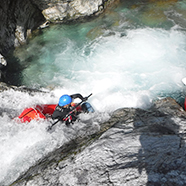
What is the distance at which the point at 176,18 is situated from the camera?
11.0m

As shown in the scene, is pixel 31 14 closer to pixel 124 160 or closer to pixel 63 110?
pixel 63 110

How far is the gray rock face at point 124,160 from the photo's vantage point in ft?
8.98

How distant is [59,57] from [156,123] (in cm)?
728

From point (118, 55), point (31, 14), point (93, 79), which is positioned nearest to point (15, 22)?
point (31, 14)

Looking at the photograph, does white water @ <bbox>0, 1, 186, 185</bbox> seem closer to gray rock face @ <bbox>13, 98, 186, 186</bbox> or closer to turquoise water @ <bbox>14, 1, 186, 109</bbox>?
turquoise water @ <bbox>14, 1, 186, 109</bbox>

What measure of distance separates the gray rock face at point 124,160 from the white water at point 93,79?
71 centimetres

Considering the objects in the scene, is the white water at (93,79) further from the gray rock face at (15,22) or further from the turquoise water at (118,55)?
the gray rock face at (15,22)

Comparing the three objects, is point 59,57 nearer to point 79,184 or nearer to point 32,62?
point 32,62

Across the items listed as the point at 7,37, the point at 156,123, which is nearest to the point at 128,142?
the point at 156,123

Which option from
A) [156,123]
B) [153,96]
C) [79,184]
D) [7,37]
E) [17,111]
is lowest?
[153,96]

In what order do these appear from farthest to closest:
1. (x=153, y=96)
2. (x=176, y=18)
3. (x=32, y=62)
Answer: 1. (x=176, y=18)
2. (x=32, y=62)
3. (x=153, y=96)

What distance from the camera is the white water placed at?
14.8 feet

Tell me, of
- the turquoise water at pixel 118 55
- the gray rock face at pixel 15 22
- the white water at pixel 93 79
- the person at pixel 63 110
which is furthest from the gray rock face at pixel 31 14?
the person at pixel 63 110

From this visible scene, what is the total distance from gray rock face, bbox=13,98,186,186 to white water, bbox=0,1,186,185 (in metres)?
0.71
